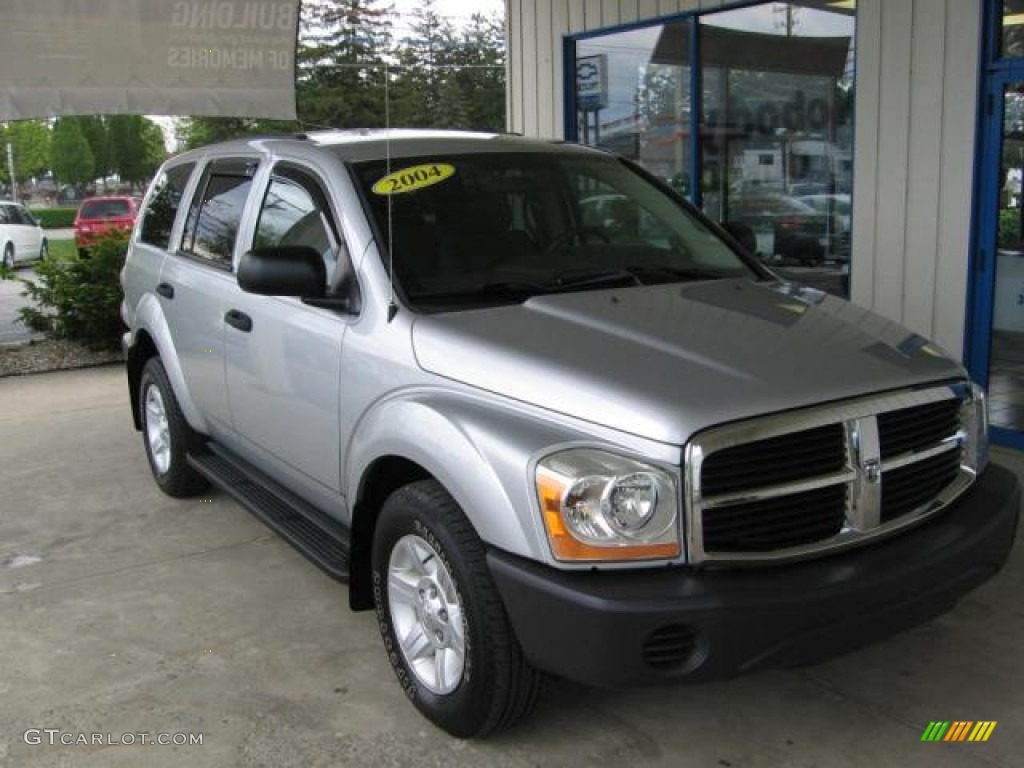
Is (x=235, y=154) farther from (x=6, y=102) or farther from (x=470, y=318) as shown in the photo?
(x=6, y=102)

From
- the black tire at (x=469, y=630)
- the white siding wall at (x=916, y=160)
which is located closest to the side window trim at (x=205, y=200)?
the black tire at (x=469, y=630)

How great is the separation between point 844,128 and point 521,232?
13.4 ft

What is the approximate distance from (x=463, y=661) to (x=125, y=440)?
486 centimetres

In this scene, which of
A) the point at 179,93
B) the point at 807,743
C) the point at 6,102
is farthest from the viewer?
the point at 179,93

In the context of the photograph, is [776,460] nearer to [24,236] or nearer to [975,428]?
[975,428]

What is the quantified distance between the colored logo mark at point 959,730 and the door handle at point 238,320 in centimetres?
290

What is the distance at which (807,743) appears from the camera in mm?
3148

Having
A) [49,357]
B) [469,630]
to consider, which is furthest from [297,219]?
[49,357]

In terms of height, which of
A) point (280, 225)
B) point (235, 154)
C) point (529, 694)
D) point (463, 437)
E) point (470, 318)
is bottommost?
point (529, 694)

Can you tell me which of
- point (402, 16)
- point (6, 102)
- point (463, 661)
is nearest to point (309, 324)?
point (463, 661)

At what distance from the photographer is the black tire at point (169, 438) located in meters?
5.37

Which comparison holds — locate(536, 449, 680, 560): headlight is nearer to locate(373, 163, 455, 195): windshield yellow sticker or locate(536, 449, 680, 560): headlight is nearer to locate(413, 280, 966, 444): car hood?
locate(413, 280, 966, 444): car hood

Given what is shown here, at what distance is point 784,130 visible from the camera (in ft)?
25.2

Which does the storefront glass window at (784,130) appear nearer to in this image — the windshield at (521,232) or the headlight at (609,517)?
the windshield at (521,232)
